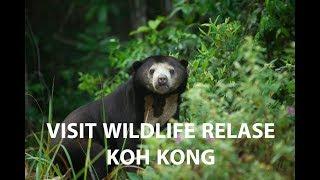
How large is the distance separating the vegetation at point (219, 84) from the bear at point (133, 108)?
0.14 metres

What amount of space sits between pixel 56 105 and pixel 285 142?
3.43 metres

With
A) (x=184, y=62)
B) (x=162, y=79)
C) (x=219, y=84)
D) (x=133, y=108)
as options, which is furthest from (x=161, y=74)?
(x=219, y=84)

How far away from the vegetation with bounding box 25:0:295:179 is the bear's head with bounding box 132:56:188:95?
15 cm

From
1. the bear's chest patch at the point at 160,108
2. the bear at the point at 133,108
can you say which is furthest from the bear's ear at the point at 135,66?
the bear's chest patch at the point at 160,108

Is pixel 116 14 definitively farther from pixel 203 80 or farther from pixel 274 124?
pixel 274 124

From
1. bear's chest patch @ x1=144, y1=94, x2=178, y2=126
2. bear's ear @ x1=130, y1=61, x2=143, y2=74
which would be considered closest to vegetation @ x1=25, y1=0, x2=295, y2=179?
bear's chest patch @ x1=144, y1=94, x2=178, y2=126

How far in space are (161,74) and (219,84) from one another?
57 cm

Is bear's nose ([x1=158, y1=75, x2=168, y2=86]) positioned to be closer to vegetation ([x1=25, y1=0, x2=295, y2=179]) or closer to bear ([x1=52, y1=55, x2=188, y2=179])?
bear ([x1=52, y1=55, x2=188, y2=179])

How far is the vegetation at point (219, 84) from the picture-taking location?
739 centimetres

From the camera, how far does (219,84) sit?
807 centimetres

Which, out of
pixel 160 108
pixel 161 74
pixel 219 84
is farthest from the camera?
pixel 160 108

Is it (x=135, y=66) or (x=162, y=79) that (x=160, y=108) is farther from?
(x=135, y=66)

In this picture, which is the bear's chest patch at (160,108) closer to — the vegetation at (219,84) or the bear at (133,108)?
the bear at (133,108)

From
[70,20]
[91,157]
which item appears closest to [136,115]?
[91,157]
